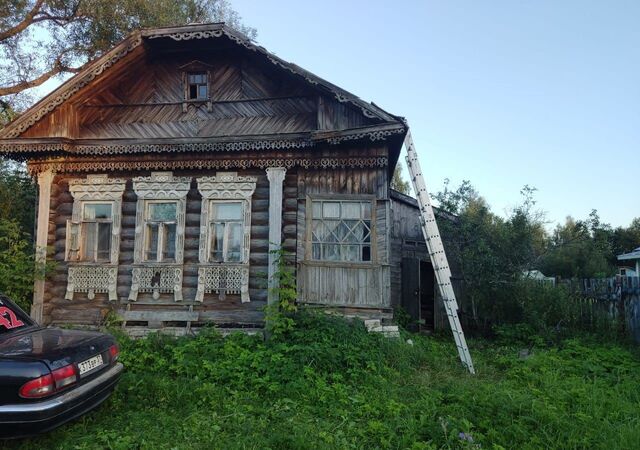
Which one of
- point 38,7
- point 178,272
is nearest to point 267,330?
point 178,272

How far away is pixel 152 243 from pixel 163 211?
2.47 feet

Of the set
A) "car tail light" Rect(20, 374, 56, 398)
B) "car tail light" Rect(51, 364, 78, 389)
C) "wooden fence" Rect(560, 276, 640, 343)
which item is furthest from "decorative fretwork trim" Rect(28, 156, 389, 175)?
"car tail light" Rect(20, 374, 56, 398)

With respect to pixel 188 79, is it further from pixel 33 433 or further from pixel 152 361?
pixel 33 433

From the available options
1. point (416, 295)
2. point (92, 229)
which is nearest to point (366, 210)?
point (416, 295)

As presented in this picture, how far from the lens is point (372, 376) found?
609 cm

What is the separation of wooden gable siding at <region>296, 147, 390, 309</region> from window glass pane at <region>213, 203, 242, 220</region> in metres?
1.39

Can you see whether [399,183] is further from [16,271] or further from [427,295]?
[16,271]

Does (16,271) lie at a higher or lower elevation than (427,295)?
higher

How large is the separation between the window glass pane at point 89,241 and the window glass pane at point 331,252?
5.20 meters

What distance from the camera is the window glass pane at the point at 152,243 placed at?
30.0 ft

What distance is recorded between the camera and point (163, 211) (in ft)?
30.3

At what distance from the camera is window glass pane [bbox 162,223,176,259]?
30.0 feet

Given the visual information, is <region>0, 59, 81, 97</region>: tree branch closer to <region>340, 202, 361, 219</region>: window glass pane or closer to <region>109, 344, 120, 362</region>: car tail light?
<region>340, 202, 361, 219</region>: window glass pane

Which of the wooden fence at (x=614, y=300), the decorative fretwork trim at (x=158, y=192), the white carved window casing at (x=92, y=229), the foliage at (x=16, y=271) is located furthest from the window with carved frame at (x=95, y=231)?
the wooden fence at (x=614, y=300)
